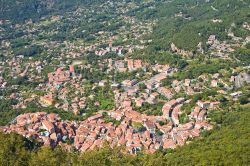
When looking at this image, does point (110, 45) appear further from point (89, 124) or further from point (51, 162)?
point (51, 162)

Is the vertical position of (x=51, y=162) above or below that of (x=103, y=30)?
above

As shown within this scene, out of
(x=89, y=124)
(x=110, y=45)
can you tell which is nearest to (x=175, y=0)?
(x=110, y=45)

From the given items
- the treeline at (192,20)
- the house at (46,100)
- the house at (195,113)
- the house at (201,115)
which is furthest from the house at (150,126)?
the treeline at (192,20)

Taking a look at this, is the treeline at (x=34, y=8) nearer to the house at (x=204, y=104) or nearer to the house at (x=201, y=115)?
the house at (x=204, y=104)

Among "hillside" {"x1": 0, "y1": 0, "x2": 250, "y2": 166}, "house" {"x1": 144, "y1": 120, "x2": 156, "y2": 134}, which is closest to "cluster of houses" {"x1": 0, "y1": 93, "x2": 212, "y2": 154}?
"house" {"x1": 144, "y1": 120, "x2": 156, "y2": 134}

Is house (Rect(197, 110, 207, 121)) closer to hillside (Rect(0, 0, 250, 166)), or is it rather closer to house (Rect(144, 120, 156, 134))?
hillside (Rect(0, 0, 250, 166))

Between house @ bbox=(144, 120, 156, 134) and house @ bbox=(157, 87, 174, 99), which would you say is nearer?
house @ bbox=(144, 120, 156, 134)

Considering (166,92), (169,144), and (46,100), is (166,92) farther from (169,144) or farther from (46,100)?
(46,100)

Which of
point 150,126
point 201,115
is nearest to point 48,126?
point 150,126
